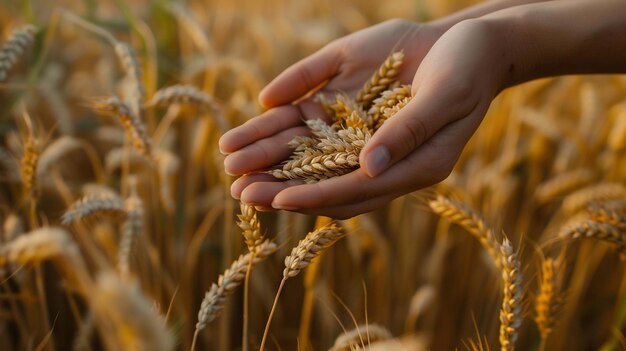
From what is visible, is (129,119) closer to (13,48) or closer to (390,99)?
(13,48)

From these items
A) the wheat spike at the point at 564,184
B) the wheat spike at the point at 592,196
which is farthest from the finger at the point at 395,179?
the wheat spike at the point at 564,184

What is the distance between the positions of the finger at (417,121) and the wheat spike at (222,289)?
25 centimetres

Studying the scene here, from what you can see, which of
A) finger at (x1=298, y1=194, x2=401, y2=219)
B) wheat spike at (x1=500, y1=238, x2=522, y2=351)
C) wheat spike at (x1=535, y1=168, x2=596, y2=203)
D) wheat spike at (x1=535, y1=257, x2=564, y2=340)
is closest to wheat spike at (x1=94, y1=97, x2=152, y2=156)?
finger at (x1=298, y1=194, x2=401, y2=219)

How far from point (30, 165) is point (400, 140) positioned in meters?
0.78

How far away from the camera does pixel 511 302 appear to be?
916mm

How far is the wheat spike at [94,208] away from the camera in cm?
102

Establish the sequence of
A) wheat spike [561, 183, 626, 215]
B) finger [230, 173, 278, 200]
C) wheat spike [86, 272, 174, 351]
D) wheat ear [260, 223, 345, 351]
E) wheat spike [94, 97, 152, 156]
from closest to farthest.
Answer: wheat spike [86, 272, 174, 351] < wheat ear [260, 223, 345, 351] < finger [230, 173, 278, 200] < wheat spike [94, 97, 152, 156] < wheat spike [561, 183, 626, 215]

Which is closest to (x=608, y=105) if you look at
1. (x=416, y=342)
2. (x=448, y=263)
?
(x=448, y=263)

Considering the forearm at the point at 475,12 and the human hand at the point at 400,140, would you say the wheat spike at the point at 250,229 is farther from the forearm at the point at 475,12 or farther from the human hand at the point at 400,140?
the forearm at the point at 475,12

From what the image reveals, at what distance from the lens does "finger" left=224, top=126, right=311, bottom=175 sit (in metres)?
1.04

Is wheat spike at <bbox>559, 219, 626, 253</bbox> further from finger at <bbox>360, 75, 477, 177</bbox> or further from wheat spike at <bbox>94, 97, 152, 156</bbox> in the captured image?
wheat spike at <bbox>94, 97, 152, 156</bbox>

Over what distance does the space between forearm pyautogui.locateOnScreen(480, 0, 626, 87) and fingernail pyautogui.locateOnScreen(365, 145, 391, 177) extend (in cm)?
45

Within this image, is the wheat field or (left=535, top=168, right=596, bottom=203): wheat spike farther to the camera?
(left=535, top=168, right=596, bottom=203): wheat spike

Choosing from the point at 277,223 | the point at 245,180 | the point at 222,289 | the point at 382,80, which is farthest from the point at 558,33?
the point at 277,223
